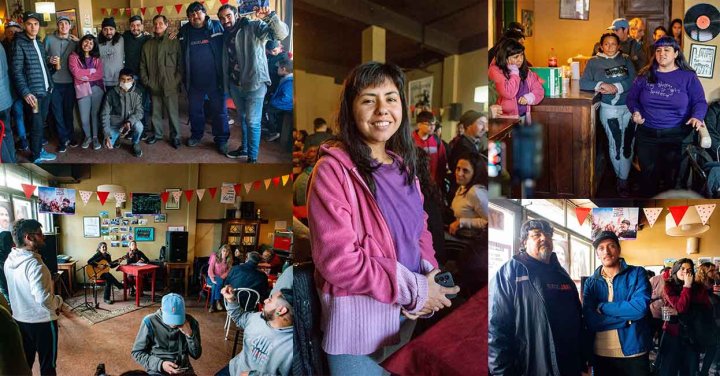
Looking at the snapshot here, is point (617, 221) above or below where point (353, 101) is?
below

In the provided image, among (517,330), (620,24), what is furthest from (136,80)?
(620,24)

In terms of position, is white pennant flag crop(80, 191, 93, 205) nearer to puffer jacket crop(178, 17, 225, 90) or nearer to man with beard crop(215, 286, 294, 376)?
puffer jacket crop(178, 17, 225, 90)

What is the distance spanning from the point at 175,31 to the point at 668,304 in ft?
10.1

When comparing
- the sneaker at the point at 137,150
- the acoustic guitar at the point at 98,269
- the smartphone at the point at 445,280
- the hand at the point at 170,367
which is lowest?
the hand at the point at 170,367

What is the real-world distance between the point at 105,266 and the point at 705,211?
10.9 ft

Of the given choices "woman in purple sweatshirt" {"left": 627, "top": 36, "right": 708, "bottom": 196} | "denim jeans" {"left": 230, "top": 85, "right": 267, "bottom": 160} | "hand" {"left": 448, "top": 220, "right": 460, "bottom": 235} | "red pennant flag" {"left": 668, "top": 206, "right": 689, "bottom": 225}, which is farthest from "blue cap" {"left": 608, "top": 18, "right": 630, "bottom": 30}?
"denim jeans" {"left": 230, "top": 85, "right": 267, "bottom": 160}

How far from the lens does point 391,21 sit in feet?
10.1

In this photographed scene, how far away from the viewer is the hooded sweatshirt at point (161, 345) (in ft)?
10.3

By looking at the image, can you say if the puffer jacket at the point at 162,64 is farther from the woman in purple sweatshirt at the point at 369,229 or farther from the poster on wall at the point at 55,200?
the woman in purple sweatshirt at the point at 369,229

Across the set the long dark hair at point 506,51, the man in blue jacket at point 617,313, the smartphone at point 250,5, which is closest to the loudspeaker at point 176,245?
the smartphone at point 250,5

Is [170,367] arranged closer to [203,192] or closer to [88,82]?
[203,192]

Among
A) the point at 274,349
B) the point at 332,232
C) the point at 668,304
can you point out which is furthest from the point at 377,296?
the point at 668,304

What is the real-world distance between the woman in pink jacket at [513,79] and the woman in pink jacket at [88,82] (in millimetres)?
2106

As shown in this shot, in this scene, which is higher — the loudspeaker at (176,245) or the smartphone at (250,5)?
the smartphone at (250,5)
